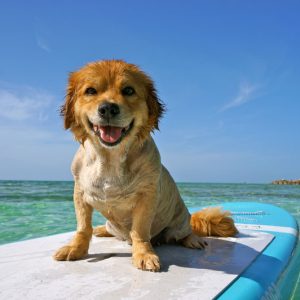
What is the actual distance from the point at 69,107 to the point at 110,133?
0.33 metres

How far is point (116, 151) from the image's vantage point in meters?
2.30

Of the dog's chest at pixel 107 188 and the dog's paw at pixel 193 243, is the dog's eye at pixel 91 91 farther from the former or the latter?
the dog's paw at pixel 193 243

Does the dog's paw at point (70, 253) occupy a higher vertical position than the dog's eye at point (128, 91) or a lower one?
lower

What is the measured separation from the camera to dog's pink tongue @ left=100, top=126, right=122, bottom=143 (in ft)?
7.22

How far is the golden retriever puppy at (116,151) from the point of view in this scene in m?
2.16

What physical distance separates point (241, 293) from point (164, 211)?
37.6 inches

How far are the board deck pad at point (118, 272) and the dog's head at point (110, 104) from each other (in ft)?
2.40

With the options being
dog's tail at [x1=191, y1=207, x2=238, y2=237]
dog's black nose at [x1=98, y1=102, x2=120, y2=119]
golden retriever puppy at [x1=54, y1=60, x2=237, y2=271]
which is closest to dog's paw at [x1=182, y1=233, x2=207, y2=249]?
dog's tail at [x1=191, y1=207, x2=238, y2=237]

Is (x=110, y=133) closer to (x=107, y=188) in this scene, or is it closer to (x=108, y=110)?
(x=108, y=110)

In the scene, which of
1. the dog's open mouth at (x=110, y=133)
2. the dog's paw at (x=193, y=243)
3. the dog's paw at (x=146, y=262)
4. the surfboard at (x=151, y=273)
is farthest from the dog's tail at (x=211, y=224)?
the dog's open mouth at (x=110, y=133)

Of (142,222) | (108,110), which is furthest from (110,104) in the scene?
(142,222)

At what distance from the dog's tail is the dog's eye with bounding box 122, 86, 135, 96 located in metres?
1.42

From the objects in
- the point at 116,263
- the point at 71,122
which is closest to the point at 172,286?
the point at 116,263

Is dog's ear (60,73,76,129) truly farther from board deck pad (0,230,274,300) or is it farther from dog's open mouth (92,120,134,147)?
board deck pad (0,230,274,300)
